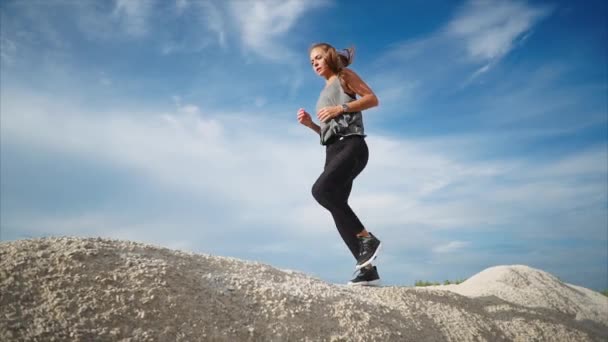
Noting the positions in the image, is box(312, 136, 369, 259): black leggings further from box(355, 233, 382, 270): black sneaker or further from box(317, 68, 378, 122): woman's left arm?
box(317, 68, 378, 122): woman's left arm

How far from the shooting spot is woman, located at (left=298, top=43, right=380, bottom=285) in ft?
13.9

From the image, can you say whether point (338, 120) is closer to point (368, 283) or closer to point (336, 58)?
point (336, 58)

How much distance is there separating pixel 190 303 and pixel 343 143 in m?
2.20

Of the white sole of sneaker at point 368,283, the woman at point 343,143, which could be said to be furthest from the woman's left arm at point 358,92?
the white sole of sneaker at point 368,283

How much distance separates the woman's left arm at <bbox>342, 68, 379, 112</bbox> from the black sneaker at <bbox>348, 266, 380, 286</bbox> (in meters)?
1.66

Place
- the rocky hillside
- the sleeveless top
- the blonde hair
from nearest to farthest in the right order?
the rocky hillside, the sleeveless top, the blonde hair

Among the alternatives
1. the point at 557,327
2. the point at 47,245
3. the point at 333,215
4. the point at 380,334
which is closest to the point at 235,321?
the point at 380,334

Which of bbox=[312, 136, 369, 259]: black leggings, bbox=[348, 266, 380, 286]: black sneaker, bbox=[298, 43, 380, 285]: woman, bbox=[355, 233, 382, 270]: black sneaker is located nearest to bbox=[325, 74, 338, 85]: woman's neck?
bbox=[298, 43, 380, 285]: woman

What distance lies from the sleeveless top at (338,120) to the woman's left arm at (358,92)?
93mm

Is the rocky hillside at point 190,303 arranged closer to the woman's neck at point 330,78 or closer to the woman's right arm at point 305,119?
the woman's right arm at point 305,119

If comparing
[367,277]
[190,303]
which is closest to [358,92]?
[367,277]

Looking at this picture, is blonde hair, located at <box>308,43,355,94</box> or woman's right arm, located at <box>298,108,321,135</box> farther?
woman's right arm, located at <box>298,108,321,135</box>

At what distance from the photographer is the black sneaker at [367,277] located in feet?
14.7

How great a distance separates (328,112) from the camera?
4234 mm
